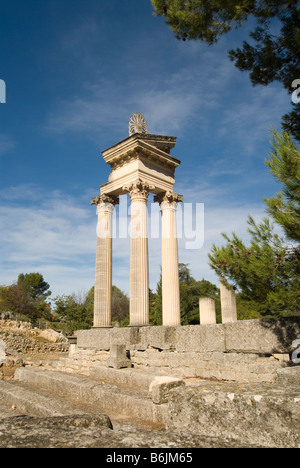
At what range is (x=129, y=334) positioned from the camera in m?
10.2

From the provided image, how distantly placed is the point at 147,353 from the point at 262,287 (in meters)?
5.12

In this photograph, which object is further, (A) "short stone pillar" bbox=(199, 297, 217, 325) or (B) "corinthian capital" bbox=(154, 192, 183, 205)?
(B) "corinthian capital" bbox=(154, 192, 183, 205)

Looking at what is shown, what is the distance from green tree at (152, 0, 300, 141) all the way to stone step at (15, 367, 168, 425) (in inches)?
199

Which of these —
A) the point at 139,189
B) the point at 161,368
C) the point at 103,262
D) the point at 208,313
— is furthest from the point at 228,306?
the point at 103,262

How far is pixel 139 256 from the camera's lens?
40.0 feet

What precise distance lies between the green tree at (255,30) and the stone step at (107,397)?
16.6 ft

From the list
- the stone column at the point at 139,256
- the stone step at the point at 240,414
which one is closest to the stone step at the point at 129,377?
the stone step at the point at 240,414

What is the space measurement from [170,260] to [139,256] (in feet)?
4.62

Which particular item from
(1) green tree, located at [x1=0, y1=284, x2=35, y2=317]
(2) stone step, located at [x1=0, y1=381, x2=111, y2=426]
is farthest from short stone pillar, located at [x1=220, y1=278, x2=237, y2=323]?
(1) green tree, located at [x1=0, y1=284, x2=35, y2=317]

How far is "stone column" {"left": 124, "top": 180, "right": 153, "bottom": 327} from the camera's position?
1186cm

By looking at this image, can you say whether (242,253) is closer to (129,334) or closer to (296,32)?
(296,32)

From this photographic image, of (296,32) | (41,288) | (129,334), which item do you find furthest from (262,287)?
(41,288)

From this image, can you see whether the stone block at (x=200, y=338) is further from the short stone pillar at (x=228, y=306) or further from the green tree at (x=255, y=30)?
the green tree at (x=255, y=30)

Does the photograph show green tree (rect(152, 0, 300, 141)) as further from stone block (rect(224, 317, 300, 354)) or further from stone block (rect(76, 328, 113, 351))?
stone block (rect(76, 328, 113, 351))
